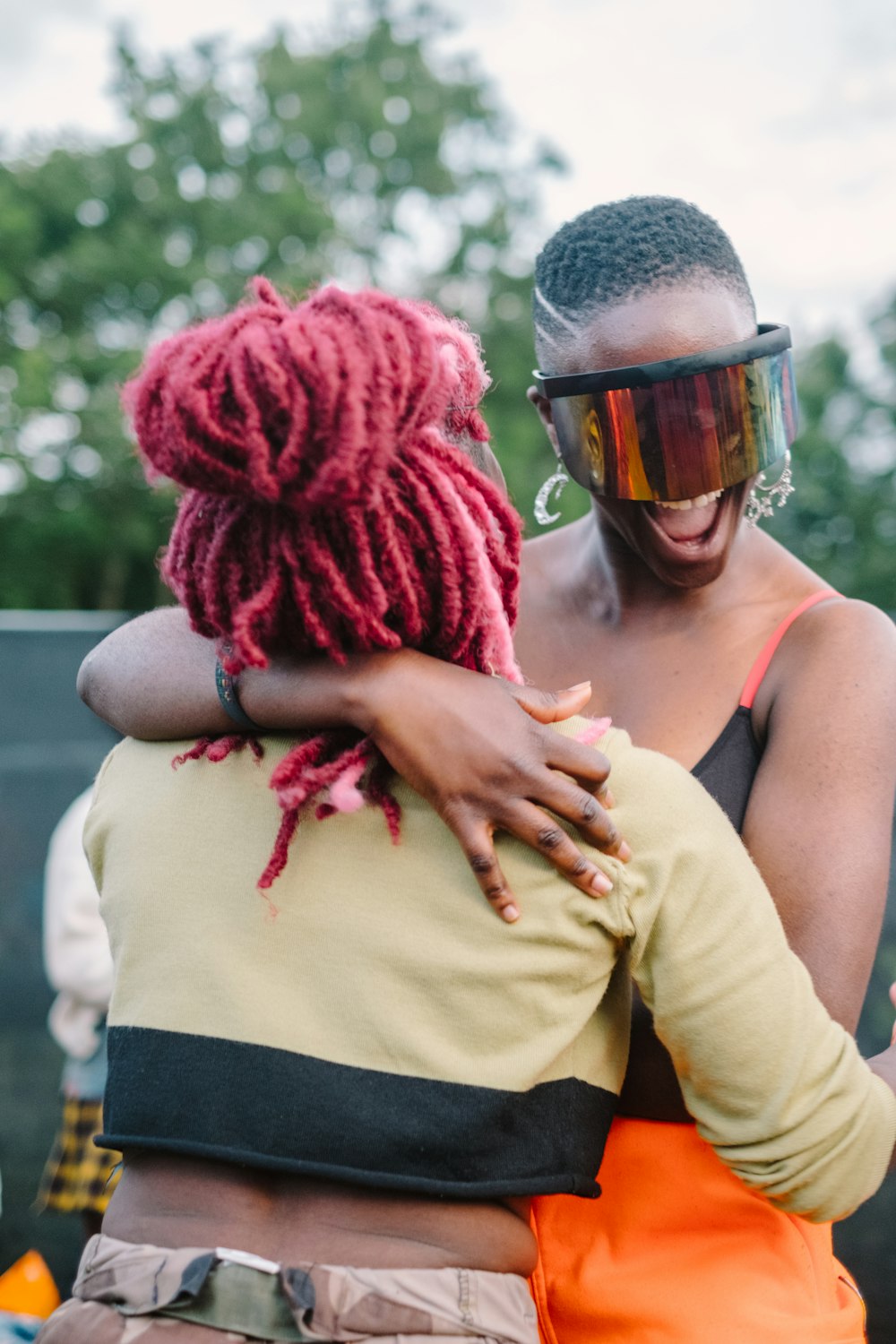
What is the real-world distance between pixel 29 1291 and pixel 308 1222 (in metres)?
2.02

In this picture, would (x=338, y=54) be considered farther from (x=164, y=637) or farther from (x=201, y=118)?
(x=164, y=637)

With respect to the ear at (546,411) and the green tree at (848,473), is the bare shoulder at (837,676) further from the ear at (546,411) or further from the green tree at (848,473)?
the green tree at (848,473)

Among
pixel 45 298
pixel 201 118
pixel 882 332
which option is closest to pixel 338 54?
pixel 201 118

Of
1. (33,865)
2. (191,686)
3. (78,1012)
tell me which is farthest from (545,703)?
(33,865)

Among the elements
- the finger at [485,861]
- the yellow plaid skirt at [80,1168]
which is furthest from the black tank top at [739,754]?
the yellow plaid skirt at [80,1168]

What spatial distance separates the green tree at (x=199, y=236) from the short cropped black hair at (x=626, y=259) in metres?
14.4

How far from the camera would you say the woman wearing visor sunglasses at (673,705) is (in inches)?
54.4

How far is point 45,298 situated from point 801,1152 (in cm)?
2051

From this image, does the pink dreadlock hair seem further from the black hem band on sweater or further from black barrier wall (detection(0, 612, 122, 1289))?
black barrier wall (detection(0, 612, 122, 1289))

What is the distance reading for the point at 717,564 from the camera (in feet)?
6.68

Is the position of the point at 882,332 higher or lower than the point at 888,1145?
lower

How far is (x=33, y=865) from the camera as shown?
538cm

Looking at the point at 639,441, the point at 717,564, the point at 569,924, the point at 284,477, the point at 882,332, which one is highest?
the point at 284,477

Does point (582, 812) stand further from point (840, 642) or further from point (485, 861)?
point (840, 642)
